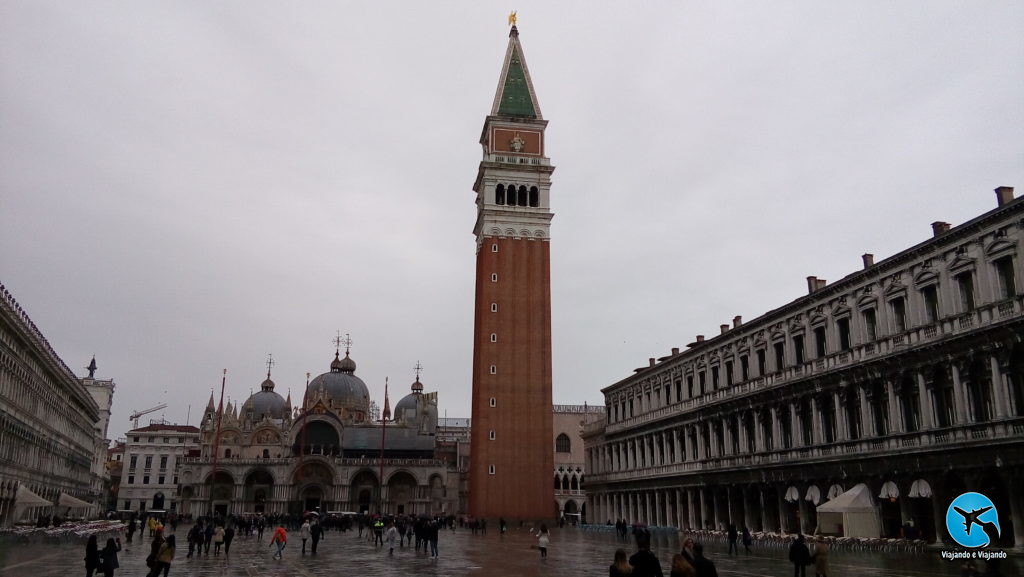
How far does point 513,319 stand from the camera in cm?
7000

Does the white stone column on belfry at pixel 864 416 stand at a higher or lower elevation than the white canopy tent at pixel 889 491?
higher

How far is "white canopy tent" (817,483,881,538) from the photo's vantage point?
102 feet

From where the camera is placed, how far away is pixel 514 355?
69188 mm

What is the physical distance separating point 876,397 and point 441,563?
760 inches

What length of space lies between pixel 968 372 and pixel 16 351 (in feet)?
146

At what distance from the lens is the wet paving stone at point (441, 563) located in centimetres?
2281

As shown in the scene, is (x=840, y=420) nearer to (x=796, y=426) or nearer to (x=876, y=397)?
(x=876, y=397)

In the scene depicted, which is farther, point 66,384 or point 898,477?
point 66,384


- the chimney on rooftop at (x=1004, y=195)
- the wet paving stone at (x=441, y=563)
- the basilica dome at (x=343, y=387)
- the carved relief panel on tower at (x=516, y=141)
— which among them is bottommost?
the wet paving stone at (x=441, y=563)

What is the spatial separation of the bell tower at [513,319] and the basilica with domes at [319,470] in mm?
17099

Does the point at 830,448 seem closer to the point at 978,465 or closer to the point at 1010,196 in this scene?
the point at 978,465

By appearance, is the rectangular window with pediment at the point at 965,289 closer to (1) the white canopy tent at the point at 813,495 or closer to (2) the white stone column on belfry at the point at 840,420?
(2) the white stone column on belfry at the point at 840,420

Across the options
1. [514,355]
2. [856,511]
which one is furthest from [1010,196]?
[514,355]

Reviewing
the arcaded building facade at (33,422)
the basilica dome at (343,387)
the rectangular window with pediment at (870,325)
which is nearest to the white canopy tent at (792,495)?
the rectangular window with pediment at (870,325)
